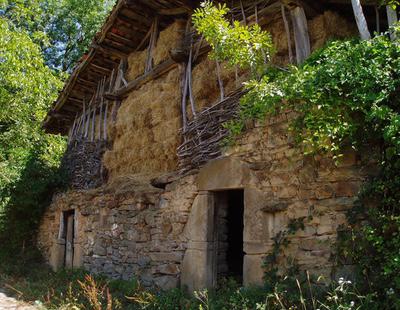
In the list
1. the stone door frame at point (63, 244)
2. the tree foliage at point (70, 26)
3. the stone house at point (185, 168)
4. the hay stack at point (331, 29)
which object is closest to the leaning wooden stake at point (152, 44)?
the stone house at point (185, 168)

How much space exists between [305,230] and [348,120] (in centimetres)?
114

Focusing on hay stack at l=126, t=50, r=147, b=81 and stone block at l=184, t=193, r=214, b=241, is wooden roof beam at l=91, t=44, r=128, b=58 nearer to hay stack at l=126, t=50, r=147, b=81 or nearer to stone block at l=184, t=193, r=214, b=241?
hay stack at l=126, t=50, r=147, b=81

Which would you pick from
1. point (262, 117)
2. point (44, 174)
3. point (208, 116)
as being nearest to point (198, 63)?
point (208, 116)

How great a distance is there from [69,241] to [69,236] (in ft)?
0.37

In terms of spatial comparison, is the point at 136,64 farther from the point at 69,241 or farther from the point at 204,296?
the point at 204,296

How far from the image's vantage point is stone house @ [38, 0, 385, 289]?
14.2ft


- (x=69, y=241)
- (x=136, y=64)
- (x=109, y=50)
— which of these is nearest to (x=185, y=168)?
(x=136, y=64)

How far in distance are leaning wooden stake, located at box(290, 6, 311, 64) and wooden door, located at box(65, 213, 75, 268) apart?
6.49 meters

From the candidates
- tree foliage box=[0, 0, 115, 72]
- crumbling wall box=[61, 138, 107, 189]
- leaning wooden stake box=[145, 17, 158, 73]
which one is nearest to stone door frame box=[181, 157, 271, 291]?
leaning wooden stake box=[145, 17, 158, 73]

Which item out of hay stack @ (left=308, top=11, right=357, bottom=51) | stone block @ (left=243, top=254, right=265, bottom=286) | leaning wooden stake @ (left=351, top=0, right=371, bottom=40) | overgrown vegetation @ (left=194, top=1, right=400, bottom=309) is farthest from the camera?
hay stack @ (left=308, top=11, right=357, bottom=51)

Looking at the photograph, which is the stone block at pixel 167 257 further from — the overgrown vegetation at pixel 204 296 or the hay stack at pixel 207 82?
the hay stack at pixel 207 82

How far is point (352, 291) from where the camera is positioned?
3.54 metres

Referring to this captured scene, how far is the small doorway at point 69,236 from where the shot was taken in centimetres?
929

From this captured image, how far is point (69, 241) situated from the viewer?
951 cm
